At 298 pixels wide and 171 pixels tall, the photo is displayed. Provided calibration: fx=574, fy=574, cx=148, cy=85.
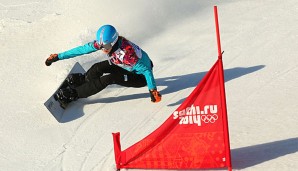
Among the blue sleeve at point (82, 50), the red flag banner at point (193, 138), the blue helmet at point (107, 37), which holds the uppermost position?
the blue helmet at point (107, 37)

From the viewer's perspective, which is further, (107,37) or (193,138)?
(107,37)

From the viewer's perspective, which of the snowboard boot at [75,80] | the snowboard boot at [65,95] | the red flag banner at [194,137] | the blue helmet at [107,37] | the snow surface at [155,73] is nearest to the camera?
the red flag banner at [194,137]

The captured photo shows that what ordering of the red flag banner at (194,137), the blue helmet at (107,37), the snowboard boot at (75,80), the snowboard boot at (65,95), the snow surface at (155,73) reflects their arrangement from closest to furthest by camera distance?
1. the red flag banner at (194,137)
2. the snow surface at (155,73)
3. the blue helmet at (107,37)
4. the snowboard boot at (65,95)
5. the snowboard boot at (75,80)

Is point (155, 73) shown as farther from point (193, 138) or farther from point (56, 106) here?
point (193, 138)

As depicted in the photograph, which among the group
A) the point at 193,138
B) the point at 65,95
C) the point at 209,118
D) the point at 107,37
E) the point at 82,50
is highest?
the point at 107,37

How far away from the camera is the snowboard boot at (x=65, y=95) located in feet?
27.9

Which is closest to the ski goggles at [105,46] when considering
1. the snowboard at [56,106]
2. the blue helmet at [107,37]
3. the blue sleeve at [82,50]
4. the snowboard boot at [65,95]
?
the blue helmet at [107,37]

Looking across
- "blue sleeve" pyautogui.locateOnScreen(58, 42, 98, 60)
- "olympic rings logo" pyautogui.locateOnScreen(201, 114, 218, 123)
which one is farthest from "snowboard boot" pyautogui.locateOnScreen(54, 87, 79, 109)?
"olympic rings logo" pyautogui.locateOnScreen(201, 114, 218, 123)

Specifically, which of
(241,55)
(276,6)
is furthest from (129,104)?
(276,6)

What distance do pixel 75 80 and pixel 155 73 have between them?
5.05 feet

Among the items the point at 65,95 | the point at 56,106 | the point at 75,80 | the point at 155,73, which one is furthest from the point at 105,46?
the point at 155,73

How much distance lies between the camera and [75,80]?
8672 mm

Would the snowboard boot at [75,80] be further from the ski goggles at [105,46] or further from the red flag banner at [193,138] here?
the red flag banner at [193,138]

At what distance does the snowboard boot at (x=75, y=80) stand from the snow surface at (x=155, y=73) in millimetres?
319
